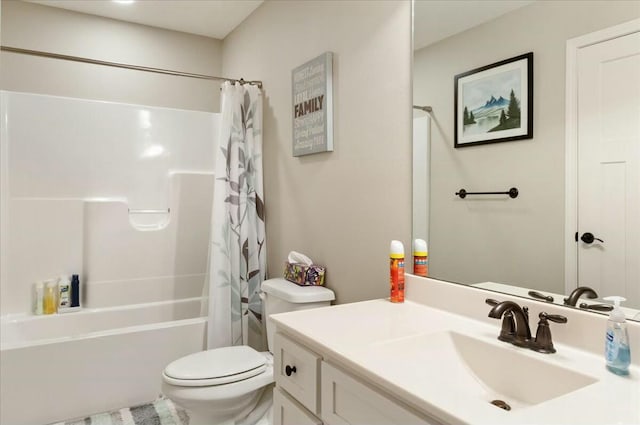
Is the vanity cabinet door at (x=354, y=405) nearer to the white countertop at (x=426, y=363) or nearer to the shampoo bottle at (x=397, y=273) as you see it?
the white countertop at (x=426, y=363)

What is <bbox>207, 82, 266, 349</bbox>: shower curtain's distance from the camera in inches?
95.0

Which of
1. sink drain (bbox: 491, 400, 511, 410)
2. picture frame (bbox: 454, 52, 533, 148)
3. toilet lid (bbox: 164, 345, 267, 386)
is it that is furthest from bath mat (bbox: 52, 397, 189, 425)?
picture frame (bbox: 454, 52, 533, 148)

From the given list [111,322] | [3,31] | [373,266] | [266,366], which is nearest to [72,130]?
[3,31]

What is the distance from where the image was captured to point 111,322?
2662mm

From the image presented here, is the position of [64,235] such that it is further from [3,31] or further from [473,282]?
[473,282]

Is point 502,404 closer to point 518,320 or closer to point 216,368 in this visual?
point 518,320

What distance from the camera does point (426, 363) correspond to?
3.60ft

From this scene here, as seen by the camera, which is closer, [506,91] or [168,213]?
[506,91]

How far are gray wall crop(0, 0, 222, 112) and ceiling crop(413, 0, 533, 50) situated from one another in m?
2.35

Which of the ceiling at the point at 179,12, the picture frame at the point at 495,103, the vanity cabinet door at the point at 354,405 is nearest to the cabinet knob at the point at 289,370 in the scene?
the vanity cabinet door at the point at 354,405

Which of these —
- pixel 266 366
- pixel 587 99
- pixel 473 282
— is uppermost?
pixel 587 99

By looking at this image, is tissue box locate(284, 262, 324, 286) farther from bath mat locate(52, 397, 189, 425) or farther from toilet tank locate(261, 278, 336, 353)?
bath mat locate(52, 397, 189, 425)

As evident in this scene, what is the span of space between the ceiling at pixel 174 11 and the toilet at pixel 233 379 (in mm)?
1955

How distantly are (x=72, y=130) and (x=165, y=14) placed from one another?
1.08 metres
